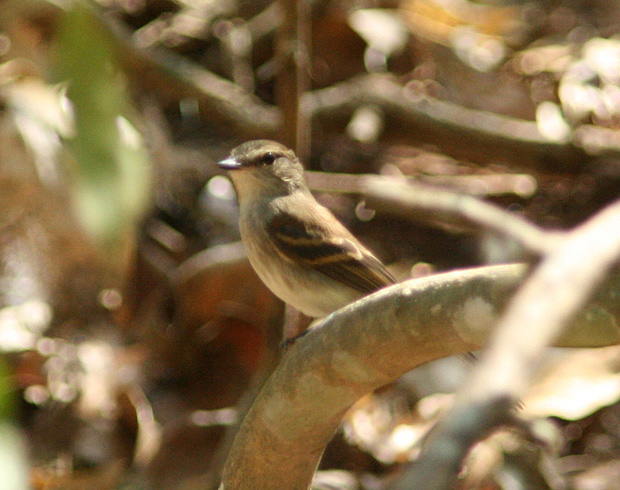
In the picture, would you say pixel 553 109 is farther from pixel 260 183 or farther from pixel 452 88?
pixel 260 183

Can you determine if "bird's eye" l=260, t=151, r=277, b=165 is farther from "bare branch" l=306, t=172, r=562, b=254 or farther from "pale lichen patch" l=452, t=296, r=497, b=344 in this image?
"pale lichen patch" l=452, t=296, r=497, b=344

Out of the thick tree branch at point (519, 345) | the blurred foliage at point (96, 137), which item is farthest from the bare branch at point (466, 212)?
the blurred foliage at point (96, 137)

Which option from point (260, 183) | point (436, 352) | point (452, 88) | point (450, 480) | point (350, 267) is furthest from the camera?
point (452, 88)

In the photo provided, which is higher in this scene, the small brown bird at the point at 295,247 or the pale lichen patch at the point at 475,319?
the pale lichen patch at the point at 475,319

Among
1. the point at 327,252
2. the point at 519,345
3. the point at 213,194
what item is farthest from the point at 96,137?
the point at 213,194

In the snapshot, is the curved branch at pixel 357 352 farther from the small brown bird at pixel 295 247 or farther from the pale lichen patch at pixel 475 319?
the small brown bird at pixel 295 247

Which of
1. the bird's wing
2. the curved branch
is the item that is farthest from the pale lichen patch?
the bird's wing

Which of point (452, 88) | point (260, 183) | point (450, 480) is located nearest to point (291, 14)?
point (260, 183)
